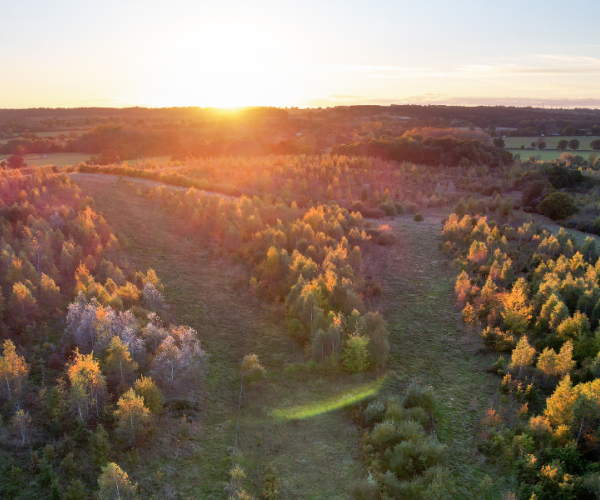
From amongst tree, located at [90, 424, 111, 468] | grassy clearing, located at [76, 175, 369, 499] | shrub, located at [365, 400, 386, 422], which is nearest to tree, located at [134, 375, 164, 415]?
grassy clearing, located at [76, 175, 369, 499]

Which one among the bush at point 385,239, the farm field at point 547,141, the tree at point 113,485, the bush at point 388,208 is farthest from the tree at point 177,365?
the farm field at point 547,141

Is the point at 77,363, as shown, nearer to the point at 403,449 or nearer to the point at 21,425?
the point at 21,425

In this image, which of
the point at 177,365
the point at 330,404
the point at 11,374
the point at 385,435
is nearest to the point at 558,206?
the point at 330,404

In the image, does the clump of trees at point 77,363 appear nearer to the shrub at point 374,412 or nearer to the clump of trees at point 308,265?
the clump of trees at point 308,265

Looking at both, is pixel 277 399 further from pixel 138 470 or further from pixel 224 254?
pixel 224 254

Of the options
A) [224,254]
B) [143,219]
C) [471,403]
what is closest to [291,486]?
[471,403]
